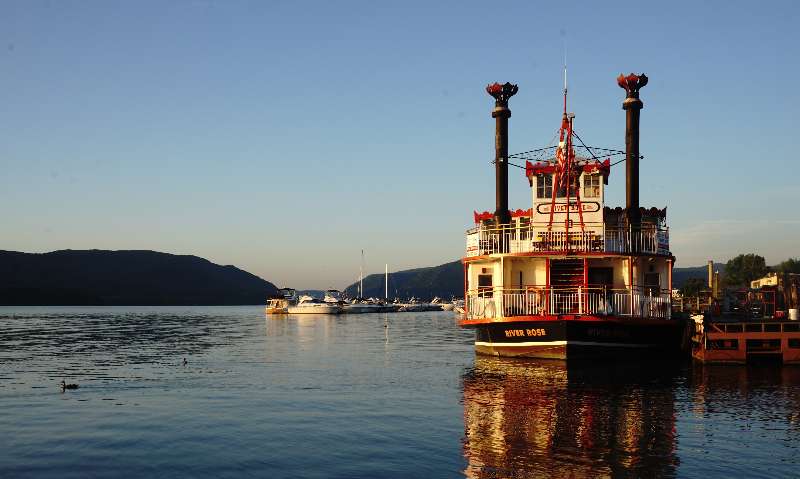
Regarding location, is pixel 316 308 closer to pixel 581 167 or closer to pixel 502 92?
pixel 502 92

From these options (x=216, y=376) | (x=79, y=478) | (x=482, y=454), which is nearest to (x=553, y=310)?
(x=216, y=376)

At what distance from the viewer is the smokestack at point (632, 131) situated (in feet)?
153

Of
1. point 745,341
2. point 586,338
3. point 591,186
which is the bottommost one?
point 745,341

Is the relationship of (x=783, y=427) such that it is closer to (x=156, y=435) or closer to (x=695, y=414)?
(x=695, y=414)

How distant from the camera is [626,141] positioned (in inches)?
1892

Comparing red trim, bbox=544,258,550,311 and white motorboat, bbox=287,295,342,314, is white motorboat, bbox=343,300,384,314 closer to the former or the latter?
white motorboat, bbox=287,295,342,314

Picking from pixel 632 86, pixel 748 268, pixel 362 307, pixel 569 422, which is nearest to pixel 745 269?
pixel 748 268

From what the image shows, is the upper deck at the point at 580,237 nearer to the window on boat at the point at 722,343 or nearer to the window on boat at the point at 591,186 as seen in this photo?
the window on boat at the point at 591,186

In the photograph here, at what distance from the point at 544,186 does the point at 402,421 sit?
74.0 feet

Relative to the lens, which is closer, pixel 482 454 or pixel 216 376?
pixel 482 454

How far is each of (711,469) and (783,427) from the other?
590 centimetres

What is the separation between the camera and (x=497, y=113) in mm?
51375

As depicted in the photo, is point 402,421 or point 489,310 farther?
point 489,310

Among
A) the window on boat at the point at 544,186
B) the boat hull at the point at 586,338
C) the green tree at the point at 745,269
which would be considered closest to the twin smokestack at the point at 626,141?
the window on boat at the point at 544,186
